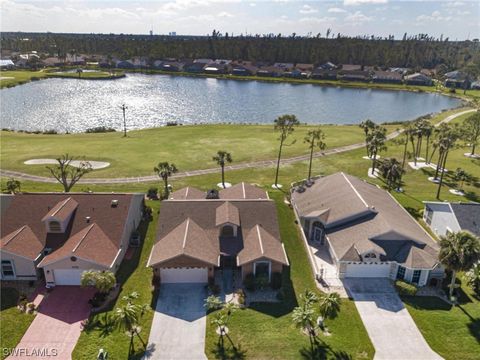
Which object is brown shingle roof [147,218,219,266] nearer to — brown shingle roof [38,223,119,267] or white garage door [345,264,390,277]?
brown shingle roof [38,223,119,267]

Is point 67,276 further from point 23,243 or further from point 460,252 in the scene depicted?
point 460,252

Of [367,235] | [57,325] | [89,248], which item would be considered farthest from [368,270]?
[57,325]

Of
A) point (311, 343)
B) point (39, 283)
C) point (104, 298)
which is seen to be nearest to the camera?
point (311, 343)

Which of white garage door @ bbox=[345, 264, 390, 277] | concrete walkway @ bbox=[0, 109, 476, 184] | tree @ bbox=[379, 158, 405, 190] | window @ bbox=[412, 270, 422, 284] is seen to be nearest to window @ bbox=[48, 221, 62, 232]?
concrete walkway @ bbox=[0, 109, 476, 184]

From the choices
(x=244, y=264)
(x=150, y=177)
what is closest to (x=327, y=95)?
(x=150, y=177)

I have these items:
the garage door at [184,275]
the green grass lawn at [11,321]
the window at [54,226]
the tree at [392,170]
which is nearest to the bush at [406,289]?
the garage door at [184,275]

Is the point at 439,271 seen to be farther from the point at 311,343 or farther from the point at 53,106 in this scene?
the point at 53,106

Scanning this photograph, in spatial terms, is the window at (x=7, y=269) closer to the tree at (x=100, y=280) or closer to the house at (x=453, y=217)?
the tree at (x=100, y=280)
